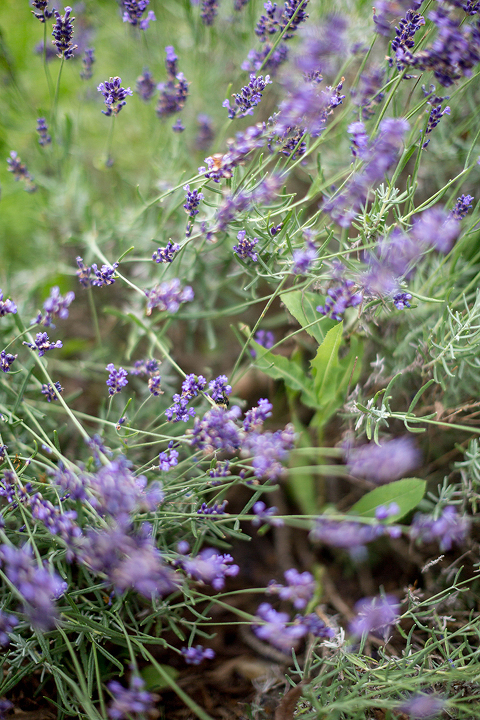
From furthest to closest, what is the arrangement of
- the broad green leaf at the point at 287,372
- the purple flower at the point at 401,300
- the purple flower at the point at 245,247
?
the broad green leaf at the point at 287,372 → the purple flower at the point at 245,247 → the purple flower at the point at 401,300

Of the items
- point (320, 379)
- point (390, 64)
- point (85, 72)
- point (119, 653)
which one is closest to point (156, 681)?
point (119, 653)

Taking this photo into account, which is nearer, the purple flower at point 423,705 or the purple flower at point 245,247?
the purple flower at point 423,705

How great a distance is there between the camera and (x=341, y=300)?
1.23 metres

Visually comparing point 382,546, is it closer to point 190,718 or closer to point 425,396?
point 425,396

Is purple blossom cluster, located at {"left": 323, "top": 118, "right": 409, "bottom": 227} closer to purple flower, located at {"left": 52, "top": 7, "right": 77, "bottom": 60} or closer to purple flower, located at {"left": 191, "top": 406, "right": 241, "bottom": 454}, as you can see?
purple flower, located at {"left": 191, "top": 406, "right": 241, "bottom": 454}

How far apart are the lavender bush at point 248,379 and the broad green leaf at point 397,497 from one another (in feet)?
0.04

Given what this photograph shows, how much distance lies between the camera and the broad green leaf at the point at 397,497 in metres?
1.50

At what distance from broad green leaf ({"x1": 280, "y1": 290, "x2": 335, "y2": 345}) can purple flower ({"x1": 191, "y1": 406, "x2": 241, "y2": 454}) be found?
Result: 0.48 metres

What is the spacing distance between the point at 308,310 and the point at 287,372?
237 mm

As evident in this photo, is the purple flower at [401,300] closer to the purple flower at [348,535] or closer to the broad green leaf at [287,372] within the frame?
the broad green leaf at [287,372]

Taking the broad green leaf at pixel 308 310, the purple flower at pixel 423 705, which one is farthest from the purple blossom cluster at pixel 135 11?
the purple flower at pixel 423 705

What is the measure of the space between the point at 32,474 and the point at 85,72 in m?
1.65

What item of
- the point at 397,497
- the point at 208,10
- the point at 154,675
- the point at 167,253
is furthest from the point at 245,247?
the point at 154,675

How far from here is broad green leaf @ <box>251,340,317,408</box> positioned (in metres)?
1.63
